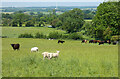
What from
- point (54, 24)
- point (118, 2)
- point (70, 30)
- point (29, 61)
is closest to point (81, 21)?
point (70, 30)

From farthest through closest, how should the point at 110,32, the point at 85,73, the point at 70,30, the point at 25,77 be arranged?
the point at 70,30
the point at 110,32
the point at 85,73
the point at 25,77

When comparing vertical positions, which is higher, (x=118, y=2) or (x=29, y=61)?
(x=118, y=2)

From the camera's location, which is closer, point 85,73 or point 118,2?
point 85,73

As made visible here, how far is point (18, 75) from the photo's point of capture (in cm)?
907

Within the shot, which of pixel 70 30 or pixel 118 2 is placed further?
pixel 70 30

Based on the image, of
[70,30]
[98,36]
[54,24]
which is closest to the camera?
[98,36]

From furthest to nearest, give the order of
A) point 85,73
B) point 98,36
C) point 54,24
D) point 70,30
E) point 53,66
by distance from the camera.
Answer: point 54,24, point 70,30, point 98,36, point 53,66, point 85,73

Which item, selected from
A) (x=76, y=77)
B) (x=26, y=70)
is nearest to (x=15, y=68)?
(x=26, y=70)

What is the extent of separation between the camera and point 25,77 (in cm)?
878

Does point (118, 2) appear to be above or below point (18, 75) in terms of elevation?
above

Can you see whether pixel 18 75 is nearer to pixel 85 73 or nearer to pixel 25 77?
pixel 25 77

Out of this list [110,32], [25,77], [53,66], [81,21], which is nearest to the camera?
[25,77]

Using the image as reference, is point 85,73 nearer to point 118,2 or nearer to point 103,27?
point 103,27

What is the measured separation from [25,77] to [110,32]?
40.0m
